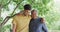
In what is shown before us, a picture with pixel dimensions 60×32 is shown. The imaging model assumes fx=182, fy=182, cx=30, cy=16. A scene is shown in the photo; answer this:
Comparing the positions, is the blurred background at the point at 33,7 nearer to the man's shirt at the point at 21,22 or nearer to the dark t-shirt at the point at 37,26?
the man's shirt at the point at 21,22

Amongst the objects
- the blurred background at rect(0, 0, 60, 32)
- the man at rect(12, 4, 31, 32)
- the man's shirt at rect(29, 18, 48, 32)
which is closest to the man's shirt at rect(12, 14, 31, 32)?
the man at rect(12, 4, 31, 32)

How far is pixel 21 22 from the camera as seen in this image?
2.48 m

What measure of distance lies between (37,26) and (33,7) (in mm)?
2271

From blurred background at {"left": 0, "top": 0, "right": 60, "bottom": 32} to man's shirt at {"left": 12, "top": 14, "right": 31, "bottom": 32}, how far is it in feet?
6.12

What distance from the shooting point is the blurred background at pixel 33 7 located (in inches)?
180

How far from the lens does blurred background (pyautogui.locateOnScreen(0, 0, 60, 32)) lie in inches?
180

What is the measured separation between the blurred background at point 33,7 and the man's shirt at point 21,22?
1865 millimetres

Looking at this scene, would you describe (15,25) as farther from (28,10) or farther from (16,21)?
(28,10)

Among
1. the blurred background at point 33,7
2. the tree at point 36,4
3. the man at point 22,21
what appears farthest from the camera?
the blurred background at point 33,7

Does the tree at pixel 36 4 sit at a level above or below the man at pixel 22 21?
above

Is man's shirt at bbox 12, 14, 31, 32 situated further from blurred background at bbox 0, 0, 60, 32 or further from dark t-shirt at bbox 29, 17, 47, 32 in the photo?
blurred background at bbox 0, 0, 60, 32

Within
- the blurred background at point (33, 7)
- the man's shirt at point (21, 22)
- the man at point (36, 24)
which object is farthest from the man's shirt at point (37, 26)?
the blurred background at point (33, 7)

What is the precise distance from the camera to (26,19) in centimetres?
250

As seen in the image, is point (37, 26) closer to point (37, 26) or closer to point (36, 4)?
point (37, 26)
